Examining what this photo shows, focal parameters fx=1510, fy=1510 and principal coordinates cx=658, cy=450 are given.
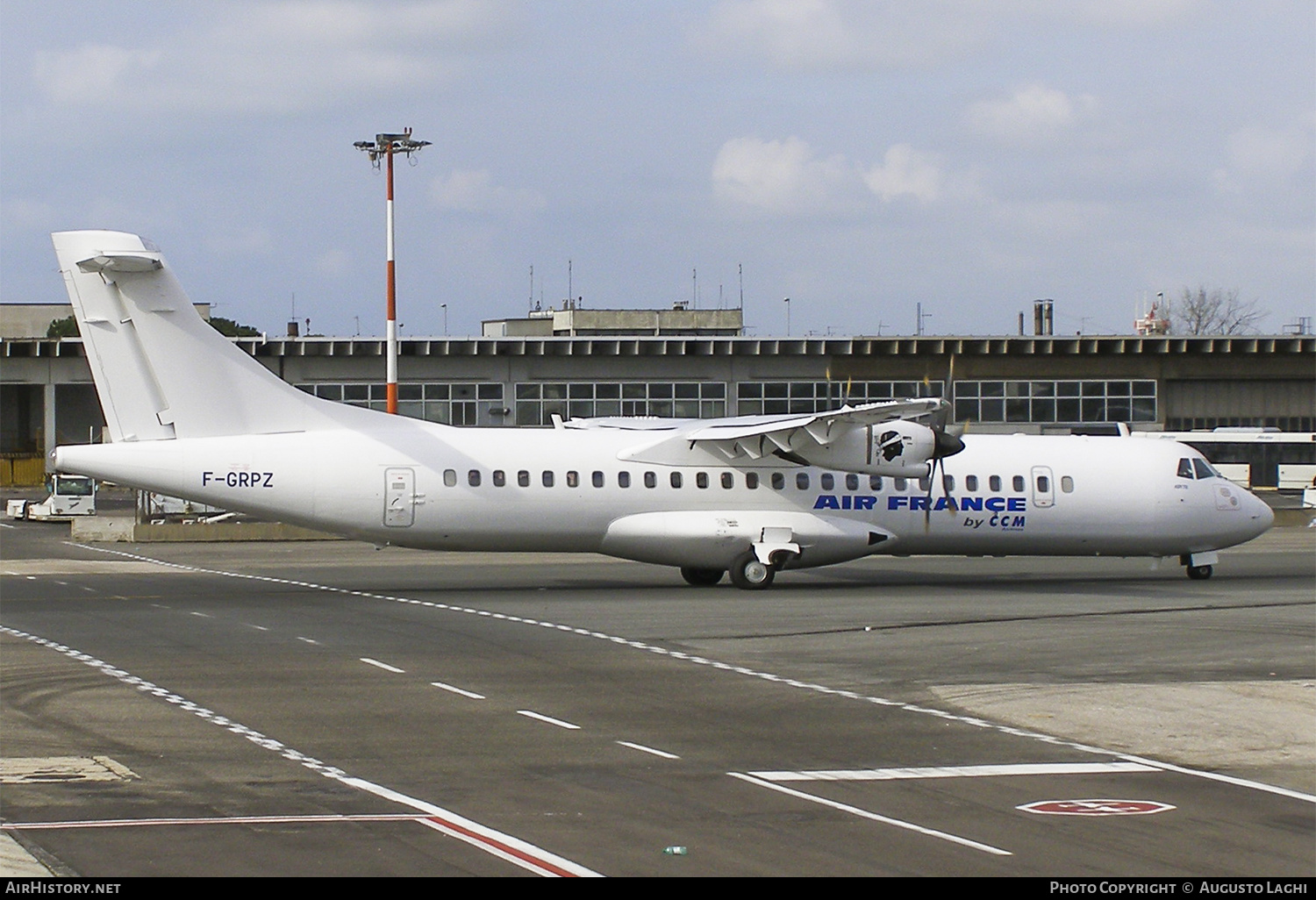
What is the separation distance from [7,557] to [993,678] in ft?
87.1

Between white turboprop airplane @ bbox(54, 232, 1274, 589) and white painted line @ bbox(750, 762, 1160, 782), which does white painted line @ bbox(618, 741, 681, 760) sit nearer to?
white painted line @ bbox(750, 762, 1160, 782)

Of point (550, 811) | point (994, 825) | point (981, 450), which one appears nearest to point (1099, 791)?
point (994, 825)

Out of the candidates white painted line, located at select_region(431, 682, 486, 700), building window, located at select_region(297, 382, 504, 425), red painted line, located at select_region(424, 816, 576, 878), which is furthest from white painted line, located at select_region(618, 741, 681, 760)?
building window, located at select_region(297, 382, 504, 425)

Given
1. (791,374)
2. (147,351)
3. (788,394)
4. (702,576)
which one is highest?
(791,374)

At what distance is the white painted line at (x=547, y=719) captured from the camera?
14.5 m

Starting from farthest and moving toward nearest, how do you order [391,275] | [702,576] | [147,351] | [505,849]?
[391,275]
[702,576]
[147,351]
[505,849]

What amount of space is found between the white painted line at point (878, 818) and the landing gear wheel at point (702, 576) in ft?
54.5

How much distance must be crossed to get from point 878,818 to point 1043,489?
19.6 metres

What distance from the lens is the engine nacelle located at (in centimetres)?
2750

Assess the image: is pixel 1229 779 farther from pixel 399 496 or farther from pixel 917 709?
pixel 399 496

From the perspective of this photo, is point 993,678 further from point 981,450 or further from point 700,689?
point 981,450

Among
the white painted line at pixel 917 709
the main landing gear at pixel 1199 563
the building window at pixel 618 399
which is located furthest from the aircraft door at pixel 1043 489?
the building window at pixel 618 399

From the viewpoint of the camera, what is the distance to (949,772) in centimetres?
1250

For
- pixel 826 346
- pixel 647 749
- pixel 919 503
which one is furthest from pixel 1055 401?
pixel 647 749
